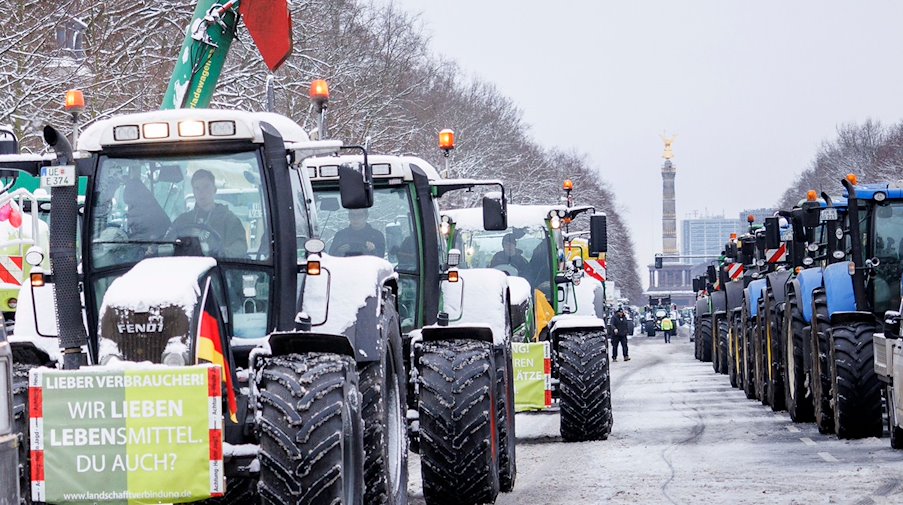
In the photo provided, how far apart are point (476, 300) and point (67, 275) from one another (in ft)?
18.2

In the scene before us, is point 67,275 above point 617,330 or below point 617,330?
above

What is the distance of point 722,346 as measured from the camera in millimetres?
36719

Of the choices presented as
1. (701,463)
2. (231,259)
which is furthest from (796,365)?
(231,259)

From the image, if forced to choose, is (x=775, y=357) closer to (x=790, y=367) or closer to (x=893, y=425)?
(x=790, y=367)

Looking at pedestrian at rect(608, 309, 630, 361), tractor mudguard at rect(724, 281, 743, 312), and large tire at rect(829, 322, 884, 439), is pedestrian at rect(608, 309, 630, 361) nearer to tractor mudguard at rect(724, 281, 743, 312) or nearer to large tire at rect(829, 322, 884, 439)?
tractor mudguard at rect(724, 281, 743, 312)

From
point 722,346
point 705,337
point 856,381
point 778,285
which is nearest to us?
point 856,381

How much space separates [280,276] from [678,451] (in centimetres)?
769

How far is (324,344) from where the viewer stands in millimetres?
8617

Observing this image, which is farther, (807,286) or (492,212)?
(807,286)

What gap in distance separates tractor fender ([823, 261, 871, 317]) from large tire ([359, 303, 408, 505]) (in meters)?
8.23

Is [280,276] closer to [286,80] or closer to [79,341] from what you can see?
[79,341]

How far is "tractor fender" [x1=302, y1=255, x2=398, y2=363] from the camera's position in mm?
9398

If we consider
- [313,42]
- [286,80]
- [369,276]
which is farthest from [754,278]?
[369,276]

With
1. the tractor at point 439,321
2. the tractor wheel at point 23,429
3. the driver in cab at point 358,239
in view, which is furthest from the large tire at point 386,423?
the driver in cab at point 358,239
